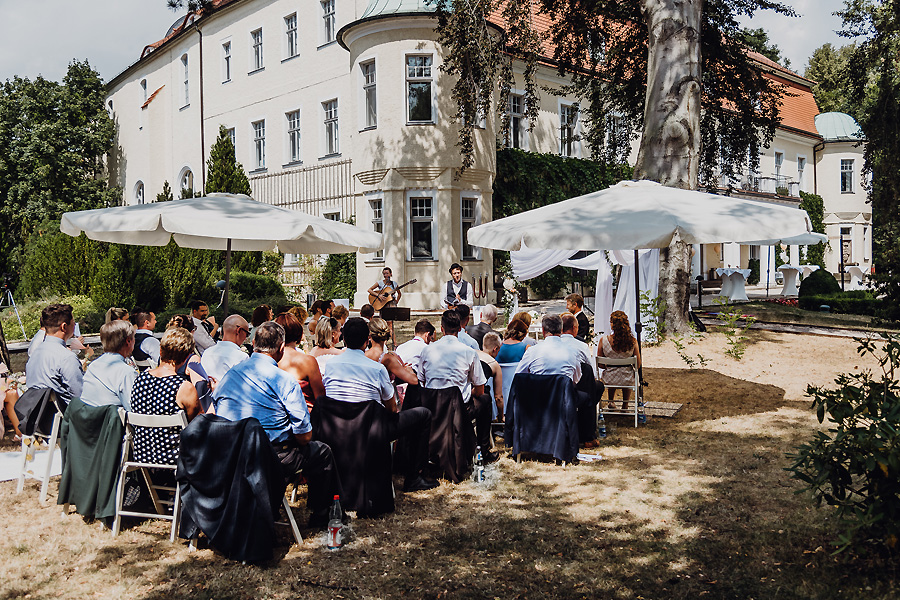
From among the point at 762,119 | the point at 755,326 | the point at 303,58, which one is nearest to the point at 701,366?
the point at 755,326

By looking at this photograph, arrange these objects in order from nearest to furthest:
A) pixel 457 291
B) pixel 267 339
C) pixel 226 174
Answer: pixel 267 339, pixel 457 291, pixel 226 174

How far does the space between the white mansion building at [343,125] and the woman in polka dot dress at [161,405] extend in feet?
30.1

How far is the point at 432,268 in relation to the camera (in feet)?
68.3

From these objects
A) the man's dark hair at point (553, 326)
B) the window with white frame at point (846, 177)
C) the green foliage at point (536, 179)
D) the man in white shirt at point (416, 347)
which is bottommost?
the man in white shirt at point (416, 347)

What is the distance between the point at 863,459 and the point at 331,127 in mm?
23459

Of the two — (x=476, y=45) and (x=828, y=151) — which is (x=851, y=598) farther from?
(x=828, y=151)

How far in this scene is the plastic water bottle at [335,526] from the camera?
4.60 m

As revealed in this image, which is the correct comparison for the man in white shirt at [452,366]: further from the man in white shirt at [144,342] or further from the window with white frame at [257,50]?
the window with white frame at [257,50]

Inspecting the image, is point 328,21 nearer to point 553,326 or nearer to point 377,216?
point 377,216

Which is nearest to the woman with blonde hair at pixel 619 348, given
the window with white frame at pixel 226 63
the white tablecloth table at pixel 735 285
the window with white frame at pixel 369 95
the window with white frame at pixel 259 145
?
the window with white frame at pixel 369 95

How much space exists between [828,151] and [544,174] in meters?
28.8

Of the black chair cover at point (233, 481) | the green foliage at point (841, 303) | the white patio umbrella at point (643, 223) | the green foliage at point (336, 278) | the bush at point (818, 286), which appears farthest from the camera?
the bush at point (818, 286)

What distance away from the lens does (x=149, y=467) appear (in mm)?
4723

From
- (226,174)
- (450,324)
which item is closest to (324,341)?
(450,324)
